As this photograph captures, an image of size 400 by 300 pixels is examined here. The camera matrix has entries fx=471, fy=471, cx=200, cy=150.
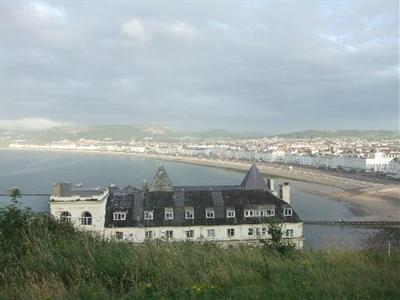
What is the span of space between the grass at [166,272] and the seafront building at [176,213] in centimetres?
1470

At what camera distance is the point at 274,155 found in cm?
16012

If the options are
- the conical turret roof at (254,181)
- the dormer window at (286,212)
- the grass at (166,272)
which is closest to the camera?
the grass at (166,272)

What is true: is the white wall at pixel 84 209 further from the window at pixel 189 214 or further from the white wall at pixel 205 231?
the window at pixel 189 214

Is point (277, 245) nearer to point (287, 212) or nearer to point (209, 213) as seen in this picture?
point (209, 213)

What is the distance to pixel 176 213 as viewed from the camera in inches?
858

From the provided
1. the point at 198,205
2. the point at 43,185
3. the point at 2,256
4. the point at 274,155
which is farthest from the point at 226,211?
the point at 274,155

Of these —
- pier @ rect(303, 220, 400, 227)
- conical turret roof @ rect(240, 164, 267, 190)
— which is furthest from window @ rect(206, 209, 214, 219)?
pier @ rect(303, 220, 400, 227)

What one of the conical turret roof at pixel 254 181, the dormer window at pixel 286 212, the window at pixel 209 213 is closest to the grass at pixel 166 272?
the window at pixel 209 213

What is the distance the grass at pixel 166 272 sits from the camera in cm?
447

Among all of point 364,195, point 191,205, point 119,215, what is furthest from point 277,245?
point 364,195

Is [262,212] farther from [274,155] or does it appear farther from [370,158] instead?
[274,155]

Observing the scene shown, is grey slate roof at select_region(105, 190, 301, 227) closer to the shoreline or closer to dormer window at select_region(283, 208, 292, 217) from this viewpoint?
dormer window at select_region(283, 208, 292, 217)

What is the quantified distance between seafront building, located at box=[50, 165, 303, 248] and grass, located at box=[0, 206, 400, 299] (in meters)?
14.7

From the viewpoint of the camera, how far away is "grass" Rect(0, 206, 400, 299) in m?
4.47
